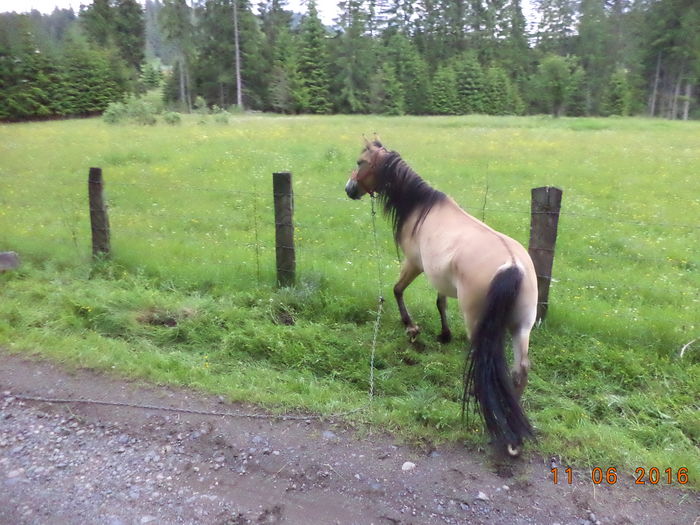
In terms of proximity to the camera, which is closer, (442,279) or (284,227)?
(442,279)

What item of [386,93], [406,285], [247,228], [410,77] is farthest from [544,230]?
[410,77]

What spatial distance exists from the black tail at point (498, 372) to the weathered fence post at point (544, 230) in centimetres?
175

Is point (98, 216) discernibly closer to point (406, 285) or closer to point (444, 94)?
point (406, 285)

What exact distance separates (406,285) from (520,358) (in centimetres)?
162

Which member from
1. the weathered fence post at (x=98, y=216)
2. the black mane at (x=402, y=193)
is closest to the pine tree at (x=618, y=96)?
the black mane at (x=402, y=193)

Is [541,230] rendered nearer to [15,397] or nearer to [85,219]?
[15,397]

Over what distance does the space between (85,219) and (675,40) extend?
53.8m

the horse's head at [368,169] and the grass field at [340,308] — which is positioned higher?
the horse's head at [368,169]

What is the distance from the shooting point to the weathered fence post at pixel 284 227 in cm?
567

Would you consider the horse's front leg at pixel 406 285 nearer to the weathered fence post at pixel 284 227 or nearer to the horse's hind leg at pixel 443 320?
the horse's hind leg at pixel 443 320

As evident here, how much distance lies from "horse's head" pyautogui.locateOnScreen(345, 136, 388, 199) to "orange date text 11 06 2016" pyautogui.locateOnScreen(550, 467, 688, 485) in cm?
291

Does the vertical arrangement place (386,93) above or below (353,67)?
below

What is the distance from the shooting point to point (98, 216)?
21.3ft

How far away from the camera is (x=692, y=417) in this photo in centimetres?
358
